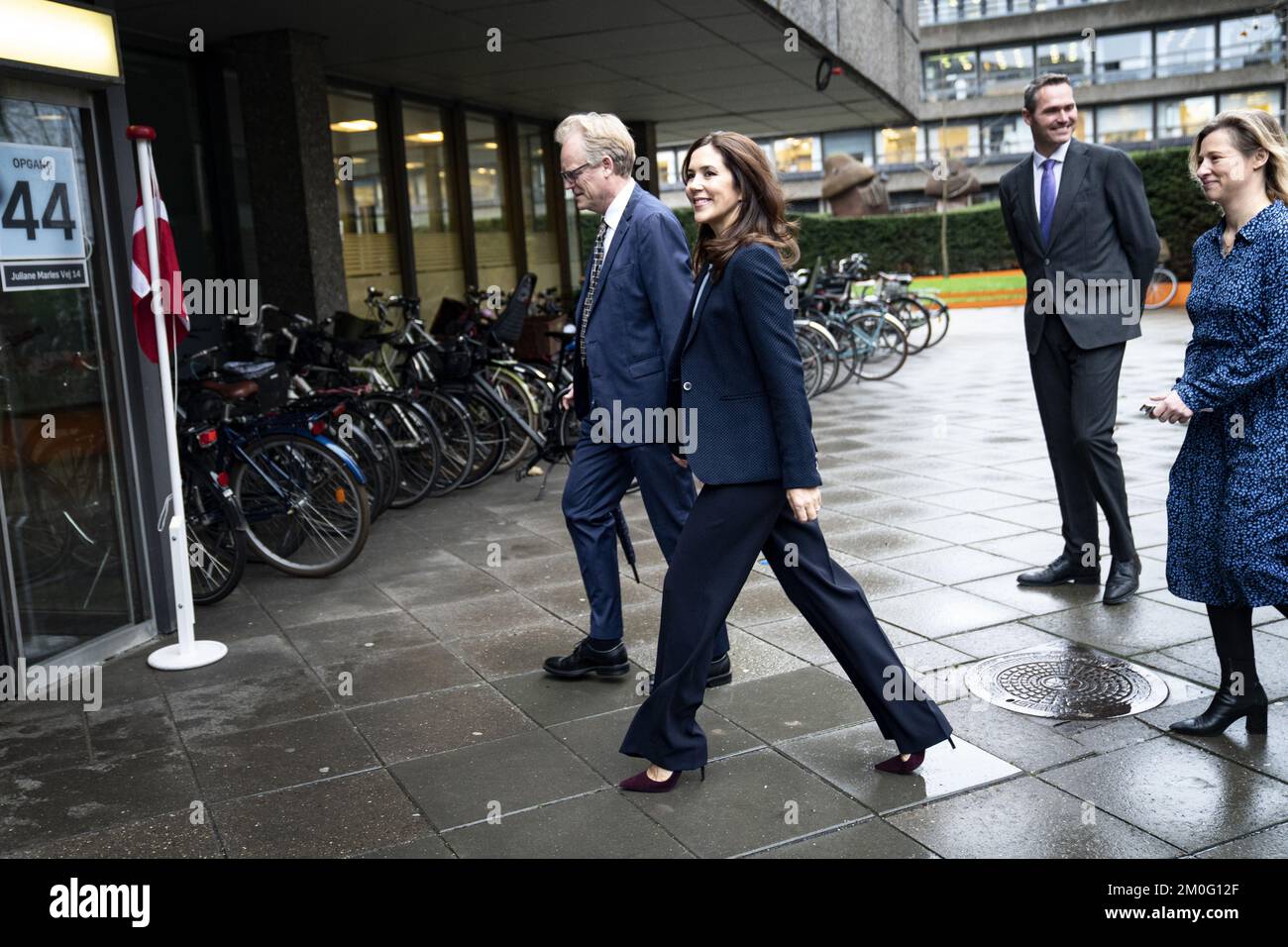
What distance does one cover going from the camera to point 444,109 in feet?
41.0

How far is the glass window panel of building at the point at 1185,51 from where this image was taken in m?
49.8

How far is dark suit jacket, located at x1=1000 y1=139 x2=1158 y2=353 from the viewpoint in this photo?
17.6ft

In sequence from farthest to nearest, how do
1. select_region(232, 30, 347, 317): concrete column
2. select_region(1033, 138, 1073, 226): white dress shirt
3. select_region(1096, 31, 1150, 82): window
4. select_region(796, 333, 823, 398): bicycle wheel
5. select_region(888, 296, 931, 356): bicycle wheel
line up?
1. select_region(1096, 31, 1150, 82): window
2. select_region(888, 296, 931, 356): bicycle wheel
3. select_region(796, 333, 823, 398): bicycle wheel
4. select_region(232, 30, 347, 317): concrete column
5. select_region(1033, 138, 1073, 226): white dress shirt

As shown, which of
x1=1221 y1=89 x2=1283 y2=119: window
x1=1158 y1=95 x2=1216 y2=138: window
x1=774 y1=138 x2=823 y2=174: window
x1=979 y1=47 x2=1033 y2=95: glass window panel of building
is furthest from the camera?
x1=774 y1=138 x2=823 y2=174: window

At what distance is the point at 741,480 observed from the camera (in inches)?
134

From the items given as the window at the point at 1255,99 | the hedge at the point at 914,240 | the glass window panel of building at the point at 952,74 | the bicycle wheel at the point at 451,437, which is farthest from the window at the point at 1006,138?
the bicycle wheel at the point at 451,437

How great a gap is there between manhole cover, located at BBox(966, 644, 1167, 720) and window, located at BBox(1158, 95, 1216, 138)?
51.6 m

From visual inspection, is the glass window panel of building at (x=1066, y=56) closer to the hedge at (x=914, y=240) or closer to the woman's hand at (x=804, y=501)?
the hedge at (x=914, y=240)

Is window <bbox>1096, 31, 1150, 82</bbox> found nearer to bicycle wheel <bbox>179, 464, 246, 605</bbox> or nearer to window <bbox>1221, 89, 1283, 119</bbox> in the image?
window <bbox>1221, 89, 1283, 119</bbox>

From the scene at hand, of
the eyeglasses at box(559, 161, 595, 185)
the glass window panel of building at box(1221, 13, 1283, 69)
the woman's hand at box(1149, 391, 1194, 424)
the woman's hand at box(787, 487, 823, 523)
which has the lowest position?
the woman's hand at box(787, 487, 823, 523)

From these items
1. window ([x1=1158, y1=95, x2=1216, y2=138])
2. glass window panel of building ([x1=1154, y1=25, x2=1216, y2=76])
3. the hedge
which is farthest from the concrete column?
glass window panel of building ([x1=1154, y1=25, x2=1216, y2=76])

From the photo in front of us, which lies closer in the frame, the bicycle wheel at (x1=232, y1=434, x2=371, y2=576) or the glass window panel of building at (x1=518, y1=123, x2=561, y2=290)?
the bicycle wheel at (x1=232, y1=434, x2=371, y2=576)

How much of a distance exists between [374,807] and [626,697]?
1122 mm
